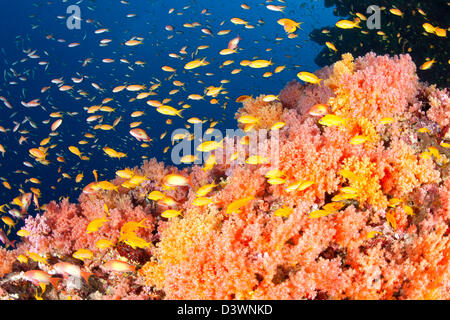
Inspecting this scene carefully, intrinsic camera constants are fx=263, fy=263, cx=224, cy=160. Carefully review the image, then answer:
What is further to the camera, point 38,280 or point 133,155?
point 133,155

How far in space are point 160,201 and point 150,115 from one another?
6406 centimetres

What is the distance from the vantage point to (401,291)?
8.59 ft

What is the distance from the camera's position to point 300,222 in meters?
3.11

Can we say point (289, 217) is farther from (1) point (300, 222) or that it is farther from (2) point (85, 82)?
(2) point (85, 82)

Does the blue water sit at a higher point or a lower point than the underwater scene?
lower

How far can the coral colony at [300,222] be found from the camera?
2.72m

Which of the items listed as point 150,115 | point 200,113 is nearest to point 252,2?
point 200,113

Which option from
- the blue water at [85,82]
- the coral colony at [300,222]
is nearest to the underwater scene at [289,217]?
the coral colony at [300,222]

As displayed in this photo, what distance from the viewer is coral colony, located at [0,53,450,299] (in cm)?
272

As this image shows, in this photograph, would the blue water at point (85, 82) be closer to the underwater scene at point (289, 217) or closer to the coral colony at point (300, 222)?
the underwater scene at point (289, 217)

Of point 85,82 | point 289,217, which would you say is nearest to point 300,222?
point 289,217

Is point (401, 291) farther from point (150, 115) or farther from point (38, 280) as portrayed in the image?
point (150, 115)

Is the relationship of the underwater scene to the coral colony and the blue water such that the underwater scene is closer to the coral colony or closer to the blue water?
the coral colony

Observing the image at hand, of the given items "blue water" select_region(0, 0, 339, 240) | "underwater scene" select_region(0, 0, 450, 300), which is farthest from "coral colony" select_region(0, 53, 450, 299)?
"blue water" select_region(0, 0, 339, 240)
